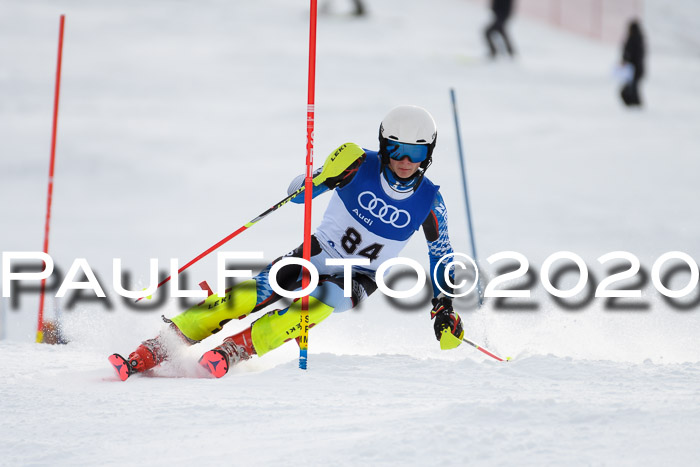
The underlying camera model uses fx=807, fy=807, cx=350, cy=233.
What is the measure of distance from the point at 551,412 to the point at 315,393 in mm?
902

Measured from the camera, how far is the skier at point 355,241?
364cm

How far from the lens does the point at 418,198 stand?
153 inches

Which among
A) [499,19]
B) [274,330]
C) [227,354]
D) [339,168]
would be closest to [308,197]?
[339,168]

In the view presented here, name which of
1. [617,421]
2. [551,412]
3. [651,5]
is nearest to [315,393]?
[551,412]

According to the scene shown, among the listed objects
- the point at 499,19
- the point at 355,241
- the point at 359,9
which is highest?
the point at 359,9

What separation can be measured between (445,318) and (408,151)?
0.83 metres

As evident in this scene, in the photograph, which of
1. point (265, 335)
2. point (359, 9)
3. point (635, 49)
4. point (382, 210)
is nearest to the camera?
point (265, 335)

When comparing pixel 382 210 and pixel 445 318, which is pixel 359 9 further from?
pixel 445 318

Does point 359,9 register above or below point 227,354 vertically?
above

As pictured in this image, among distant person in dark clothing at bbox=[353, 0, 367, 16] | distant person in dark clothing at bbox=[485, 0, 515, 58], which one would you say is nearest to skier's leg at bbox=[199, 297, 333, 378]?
distant person in dark clothing at bbox=[485, 0, 515, 58]

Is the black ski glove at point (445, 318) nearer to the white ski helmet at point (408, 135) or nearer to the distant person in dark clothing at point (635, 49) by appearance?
the white ski helmet at point (408, 135)

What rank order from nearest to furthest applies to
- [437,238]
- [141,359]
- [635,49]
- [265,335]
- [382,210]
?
[141,359] → [265,335] → [382,210] → [437,238] → [635,49]

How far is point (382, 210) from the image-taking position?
3.87 meters

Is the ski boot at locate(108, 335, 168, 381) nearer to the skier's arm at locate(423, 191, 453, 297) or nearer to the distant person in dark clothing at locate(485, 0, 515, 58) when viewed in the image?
the skier's arm at locate(423, 191, 453, 297)
